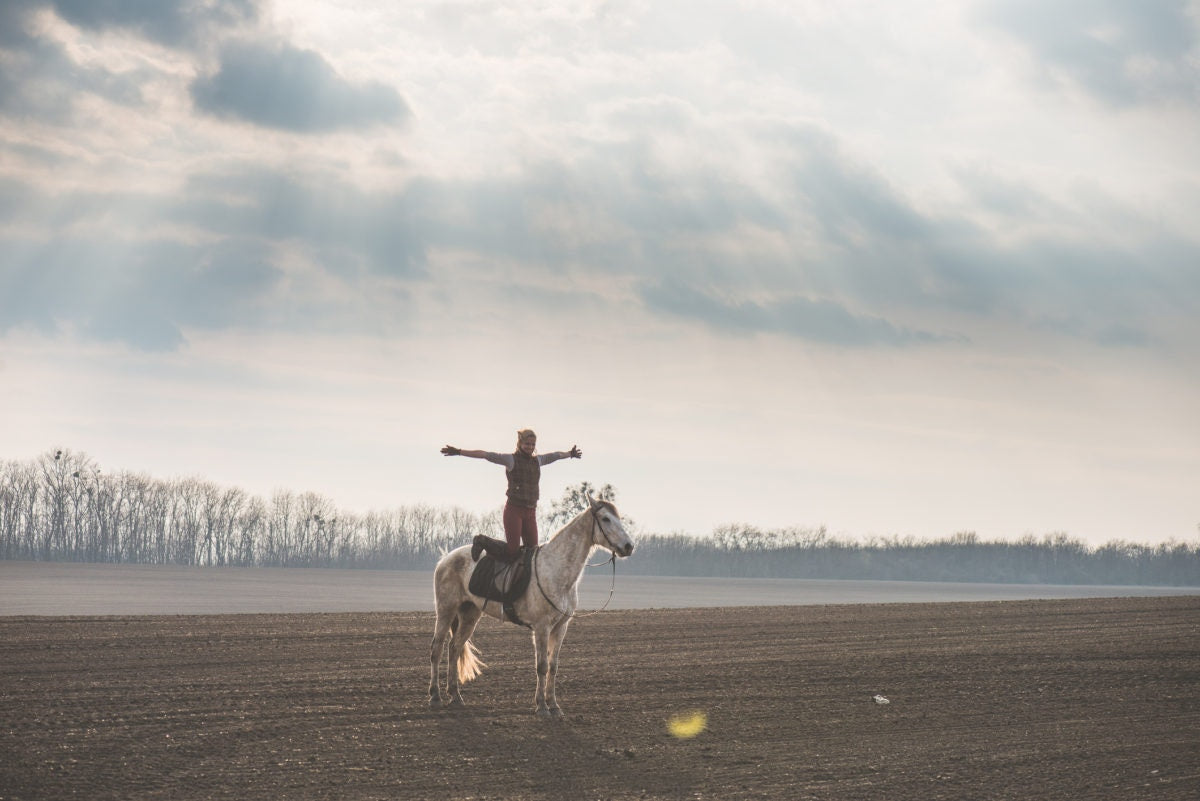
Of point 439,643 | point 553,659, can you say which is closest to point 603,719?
point 553,659

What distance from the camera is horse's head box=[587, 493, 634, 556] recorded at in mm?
14289

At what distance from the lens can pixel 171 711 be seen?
14.8 meters

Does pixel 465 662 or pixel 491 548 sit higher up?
pixel 491 548

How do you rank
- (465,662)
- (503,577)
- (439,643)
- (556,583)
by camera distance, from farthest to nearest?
(465,662) < (439,643) < (503,577) < (556,583)

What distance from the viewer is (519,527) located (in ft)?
49.6

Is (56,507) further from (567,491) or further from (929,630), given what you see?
(929,630)

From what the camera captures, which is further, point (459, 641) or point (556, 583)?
point (459, 641)

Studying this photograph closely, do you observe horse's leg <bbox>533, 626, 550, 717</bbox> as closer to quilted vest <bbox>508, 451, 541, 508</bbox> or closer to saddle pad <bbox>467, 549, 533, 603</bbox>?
saddle pad <bbox>467, 549, 533, 603</bbox>

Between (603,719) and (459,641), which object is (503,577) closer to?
(459,641)

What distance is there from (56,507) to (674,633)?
14811cm

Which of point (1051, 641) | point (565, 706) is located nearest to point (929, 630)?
point (1051, 641)

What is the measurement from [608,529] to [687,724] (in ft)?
9.27

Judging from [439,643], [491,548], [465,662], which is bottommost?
[465,662]

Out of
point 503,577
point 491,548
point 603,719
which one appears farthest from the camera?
point 491,548
